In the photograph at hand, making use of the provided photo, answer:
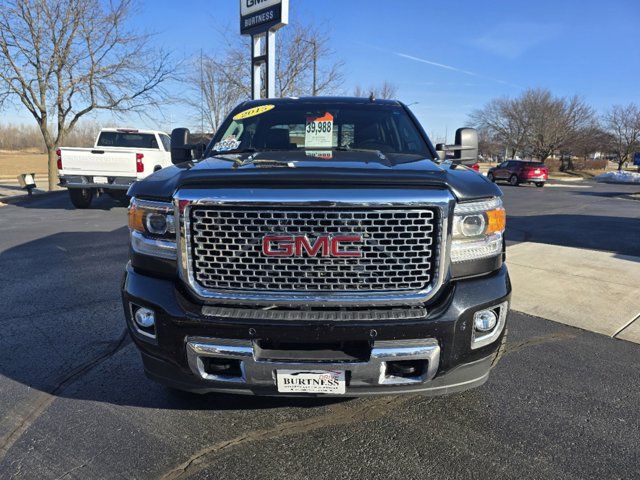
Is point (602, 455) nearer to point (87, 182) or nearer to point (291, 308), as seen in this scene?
point (291, 308)

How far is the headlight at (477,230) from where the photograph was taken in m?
2.30

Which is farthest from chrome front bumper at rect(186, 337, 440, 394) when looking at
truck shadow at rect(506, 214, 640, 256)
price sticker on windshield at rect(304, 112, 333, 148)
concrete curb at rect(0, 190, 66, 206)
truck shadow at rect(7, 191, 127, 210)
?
concrete curb at rect(0, 190, 66, 206)

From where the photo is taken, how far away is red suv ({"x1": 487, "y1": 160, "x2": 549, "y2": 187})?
28.4m

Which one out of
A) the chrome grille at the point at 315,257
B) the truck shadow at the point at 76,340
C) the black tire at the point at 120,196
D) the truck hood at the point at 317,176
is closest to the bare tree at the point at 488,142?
the black tire at the point at 120,196

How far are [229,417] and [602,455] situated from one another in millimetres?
2015

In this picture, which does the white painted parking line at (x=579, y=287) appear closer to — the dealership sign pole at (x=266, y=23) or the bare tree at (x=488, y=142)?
the dealership sign pole at (x=266, y=23)

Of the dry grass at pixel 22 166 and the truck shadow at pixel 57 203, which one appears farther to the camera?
the dry grass at pixel 22 166

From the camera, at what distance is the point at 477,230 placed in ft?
7.75

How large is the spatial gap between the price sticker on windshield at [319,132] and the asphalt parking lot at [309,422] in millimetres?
1848

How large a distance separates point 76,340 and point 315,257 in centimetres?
262

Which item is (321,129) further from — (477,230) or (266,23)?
(266,23)

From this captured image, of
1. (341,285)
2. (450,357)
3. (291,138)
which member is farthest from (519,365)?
(291,138)

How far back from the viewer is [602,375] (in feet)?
10.9

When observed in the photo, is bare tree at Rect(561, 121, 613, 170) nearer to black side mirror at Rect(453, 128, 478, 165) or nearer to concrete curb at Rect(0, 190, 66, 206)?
concrete curb at Rect(0, 190, 66, 206)
